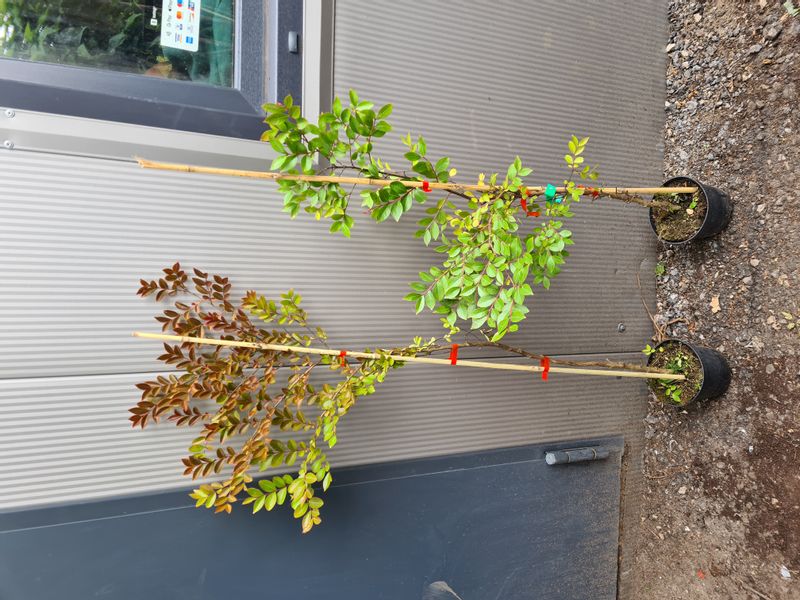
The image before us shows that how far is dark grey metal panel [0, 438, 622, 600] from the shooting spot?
141 cm

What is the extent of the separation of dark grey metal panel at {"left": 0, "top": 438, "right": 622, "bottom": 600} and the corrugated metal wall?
86mm

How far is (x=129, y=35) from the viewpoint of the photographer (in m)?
1.50

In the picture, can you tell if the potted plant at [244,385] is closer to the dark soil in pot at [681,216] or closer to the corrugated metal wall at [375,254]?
the corrugated metal wall at [375,254]

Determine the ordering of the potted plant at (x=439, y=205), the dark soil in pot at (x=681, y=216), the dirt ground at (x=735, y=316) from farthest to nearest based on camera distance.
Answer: the dark soil in pot at (x=681, y=216) < the dirt ground at (x=735, y=316) < the potted plant at (x=439, y=205)

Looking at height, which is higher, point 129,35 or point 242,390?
point 129,35

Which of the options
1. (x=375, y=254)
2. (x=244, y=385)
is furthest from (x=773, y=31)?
(x=244, y=385)

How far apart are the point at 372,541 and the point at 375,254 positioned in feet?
3.31

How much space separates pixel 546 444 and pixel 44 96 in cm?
202

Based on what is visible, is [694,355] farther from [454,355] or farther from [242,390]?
[242,390]

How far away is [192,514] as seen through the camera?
1517 millimetres

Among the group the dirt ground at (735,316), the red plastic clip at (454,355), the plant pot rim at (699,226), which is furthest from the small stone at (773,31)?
the red plastic clip at (454,355)

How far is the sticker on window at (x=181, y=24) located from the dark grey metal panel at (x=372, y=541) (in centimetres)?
142

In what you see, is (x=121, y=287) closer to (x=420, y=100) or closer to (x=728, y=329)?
(x=420, y=100)

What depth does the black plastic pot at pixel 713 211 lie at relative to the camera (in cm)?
174
